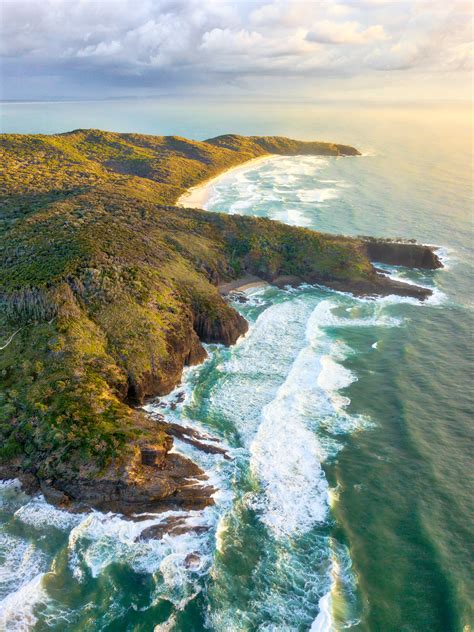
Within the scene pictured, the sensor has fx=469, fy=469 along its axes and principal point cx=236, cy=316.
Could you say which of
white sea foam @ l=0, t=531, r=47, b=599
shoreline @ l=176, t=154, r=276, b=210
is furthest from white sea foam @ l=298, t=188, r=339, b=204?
white sea foam @ l=0, t=531, r=47, b=599

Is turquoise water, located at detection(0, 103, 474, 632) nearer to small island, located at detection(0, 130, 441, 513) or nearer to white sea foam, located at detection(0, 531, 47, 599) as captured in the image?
white sea foam, located at detection(0, 531, 47, 599)

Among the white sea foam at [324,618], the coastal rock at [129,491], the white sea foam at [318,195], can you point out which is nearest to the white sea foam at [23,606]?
the coastal rock at [129,491]

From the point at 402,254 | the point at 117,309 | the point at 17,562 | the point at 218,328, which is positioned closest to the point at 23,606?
the point at 17,562

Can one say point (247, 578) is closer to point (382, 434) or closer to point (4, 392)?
point (382, 434)

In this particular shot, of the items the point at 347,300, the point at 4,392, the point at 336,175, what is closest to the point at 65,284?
the point at 4,392

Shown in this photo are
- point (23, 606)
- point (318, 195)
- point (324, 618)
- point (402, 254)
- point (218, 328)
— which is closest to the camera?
point (324, 618)

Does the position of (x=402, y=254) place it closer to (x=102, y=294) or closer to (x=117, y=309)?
(x=117, y=309)
